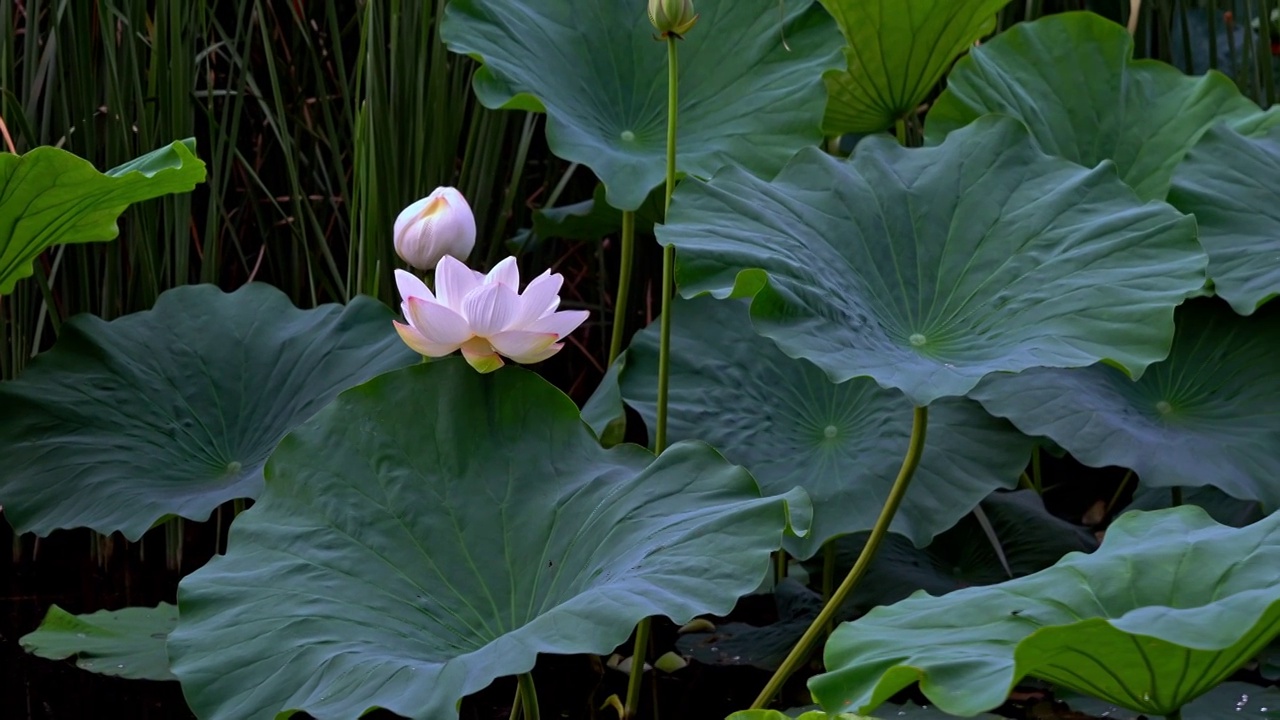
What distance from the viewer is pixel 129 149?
1571 mm

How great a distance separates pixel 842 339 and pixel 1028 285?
220 mm

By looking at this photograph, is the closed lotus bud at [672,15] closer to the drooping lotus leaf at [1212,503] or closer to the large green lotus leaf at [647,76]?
the large green lotus leaf at [647,76]

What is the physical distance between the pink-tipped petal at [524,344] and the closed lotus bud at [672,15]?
33 centimetres

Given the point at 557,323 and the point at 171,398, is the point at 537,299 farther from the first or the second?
the point at 171,398

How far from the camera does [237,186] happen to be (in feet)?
6.84

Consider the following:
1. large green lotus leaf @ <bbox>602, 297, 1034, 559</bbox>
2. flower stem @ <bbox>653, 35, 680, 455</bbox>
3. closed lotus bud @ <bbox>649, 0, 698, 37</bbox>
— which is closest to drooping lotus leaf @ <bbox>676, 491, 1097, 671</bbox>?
large green lotus leaf @ <bbox>602, 297, 1034, 559</bbox>

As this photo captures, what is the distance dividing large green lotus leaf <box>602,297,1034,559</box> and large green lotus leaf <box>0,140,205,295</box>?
531 millimetres

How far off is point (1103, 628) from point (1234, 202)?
91 centimetres

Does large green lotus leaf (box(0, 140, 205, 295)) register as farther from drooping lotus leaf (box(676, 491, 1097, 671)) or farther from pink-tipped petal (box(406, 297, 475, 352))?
drooping lotus leaf (box(676, 491, 1097, 671))

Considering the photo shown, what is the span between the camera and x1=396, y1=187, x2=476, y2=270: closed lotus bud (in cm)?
115

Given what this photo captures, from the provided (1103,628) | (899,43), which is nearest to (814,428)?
(899,43)

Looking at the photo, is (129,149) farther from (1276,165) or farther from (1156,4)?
(1156,4)

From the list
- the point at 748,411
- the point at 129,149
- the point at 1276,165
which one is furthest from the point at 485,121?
the point at 1276,165

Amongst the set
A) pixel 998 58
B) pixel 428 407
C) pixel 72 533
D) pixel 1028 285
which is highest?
pixel 998 58
